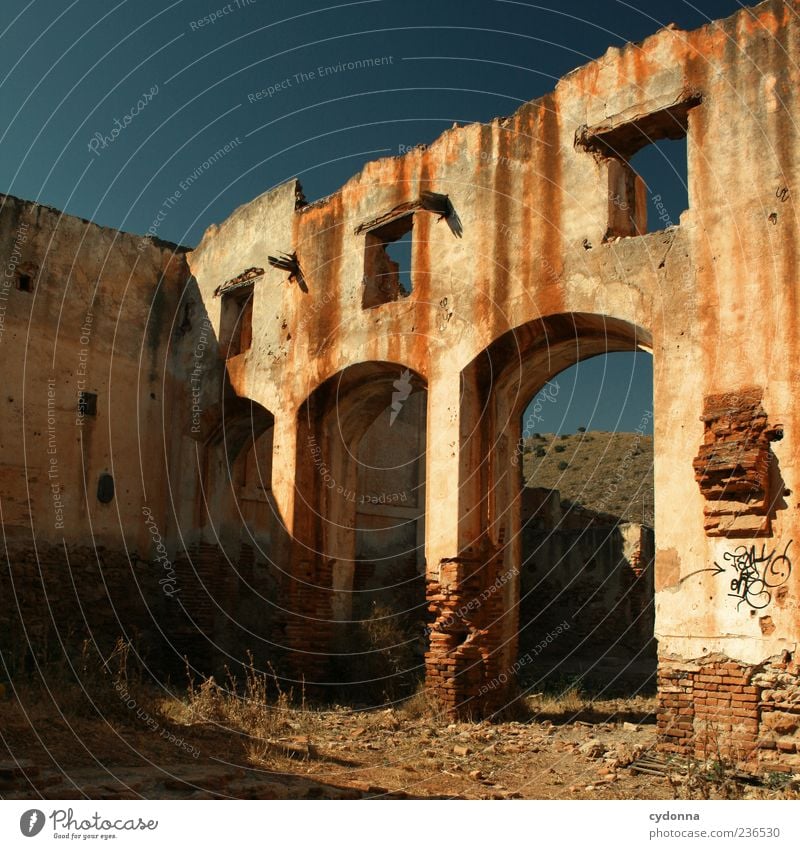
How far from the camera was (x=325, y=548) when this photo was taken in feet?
44.8

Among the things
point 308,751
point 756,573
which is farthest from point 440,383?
point 308,751

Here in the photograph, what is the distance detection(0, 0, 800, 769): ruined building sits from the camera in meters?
8.75

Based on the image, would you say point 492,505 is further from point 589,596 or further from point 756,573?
point 589,596

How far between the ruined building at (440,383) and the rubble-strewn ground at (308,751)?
3.11ft

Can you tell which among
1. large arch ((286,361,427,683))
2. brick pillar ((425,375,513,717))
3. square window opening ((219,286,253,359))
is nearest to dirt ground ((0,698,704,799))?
brick pillar ((425,375,513,717))

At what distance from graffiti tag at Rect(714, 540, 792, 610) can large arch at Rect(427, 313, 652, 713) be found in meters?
2.86

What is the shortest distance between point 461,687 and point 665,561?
3111mm

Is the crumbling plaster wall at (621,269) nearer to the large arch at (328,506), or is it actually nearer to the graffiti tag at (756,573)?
the graffiti tag at (756,573)

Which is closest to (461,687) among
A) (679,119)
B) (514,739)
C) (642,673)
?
(514,739)

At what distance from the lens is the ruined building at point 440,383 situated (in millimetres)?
8750

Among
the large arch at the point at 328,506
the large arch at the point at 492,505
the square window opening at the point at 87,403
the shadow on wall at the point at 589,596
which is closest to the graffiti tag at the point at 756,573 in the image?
the large arch at the point at 492,505

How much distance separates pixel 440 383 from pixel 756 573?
15.6ft

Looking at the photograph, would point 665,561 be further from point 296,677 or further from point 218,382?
point 218,382

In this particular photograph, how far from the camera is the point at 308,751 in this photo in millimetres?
8727
